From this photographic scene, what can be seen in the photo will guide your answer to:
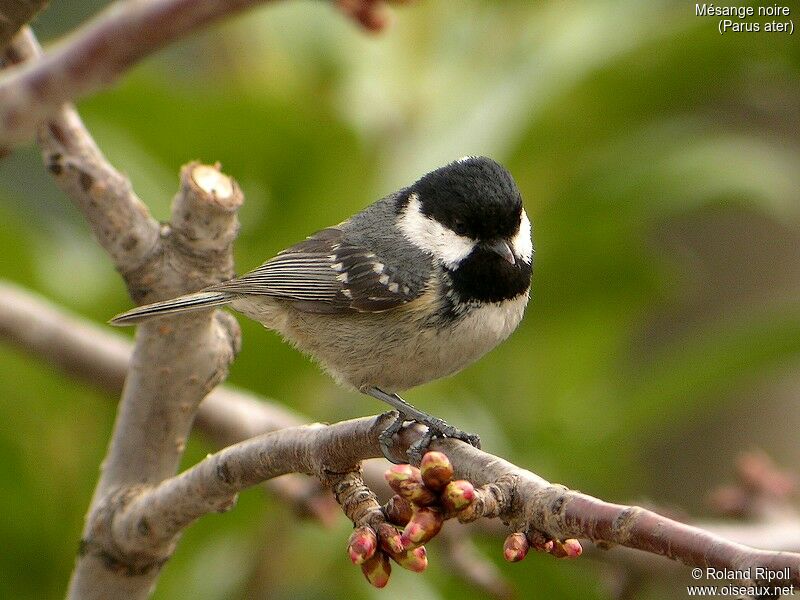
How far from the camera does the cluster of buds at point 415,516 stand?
1.31 metres

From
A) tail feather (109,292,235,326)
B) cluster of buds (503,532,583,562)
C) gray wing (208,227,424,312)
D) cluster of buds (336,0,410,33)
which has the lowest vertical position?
cluster of buds (503,532,583,562)

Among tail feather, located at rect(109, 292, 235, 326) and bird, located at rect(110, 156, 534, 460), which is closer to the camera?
tail feather, located at rect(109, 292, 235, 326)

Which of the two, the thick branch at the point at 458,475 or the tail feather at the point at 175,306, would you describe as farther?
the tail feather at the point at 175,306

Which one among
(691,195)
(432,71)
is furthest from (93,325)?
(691,195)

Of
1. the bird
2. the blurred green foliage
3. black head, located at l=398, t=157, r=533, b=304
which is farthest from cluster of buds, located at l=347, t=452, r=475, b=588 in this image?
the blurred green foliage

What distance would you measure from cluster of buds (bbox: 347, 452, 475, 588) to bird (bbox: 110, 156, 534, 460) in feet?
2.51

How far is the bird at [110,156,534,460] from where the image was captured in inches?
86.3

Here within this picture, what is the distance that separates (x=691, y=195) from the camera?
121 inches

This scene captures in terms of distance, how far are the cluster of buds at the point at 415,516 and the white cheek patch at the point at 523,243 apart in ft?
3.24

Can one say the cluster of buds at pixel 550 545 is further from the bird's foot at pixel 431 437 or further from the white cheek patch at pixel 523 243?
the white cheek patch at pixel 523 243

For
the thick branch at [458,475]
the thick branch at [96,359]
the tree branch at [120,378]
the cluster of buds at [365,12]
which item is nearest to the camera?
the thick branch at [458,475]

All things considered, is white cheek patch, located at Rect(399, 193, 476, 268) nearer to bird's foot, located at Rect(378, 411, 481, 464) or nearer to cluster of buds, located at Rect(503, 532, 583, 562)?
bird's foot, located at Rect(378, 411, 481, 464)

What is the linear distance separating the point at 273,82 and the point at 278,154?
2.55ft

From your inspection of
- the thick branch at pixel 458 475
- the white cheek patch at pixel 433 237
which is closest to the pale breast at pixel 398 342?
the white cheek patch at pixel 433 237
